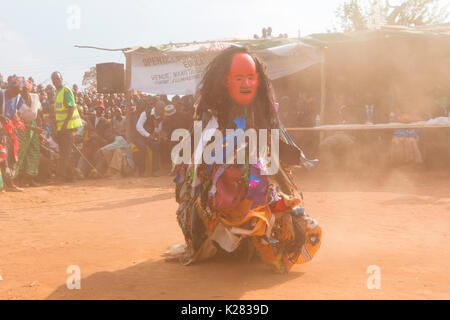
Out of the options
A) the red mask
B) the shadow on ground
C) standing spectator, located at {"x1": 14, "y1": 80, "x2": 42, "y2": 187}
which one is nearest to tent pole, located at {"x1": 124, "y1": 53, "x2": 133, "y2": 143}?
standing spectator, located at {"x1": 14, "y1": 80, "x2": 42, "y2": 187}

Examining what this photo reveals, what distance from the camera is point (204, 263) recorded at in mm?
4074

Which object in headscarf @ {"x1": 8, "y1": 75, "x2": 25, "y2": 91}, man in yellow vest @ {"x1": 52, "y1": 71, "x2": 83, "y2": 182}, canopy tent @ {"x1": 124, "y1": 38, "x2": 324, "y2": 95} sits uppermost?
canopy tent @ {"x1": 124, "y1": 38, "x2": 324, "y2": 95}

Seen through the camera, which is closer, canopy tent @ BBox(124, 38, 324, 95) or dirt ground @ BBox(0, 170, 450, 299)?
dirt ground @ BBox(0, 170, 450, 299)

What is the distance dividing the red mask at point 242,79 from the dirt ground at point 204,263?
4.48 ft

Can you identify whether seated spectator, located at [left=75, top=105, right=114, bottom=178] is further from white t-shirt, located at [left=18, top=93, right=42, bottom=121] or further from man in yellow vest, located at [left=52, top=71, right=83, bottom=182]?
white t-shirt, located at [left=18, top=93, right=42, bottom=121]

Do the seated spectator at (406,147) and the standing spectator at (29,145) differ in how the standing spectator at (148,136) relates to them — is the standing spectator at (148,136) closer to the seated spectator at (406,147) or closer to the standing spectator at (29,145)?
the standing spectator at (29,145)

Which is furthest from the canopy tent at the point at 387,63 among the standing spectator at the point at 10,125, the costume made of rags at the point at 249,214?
the costume made of rags at the point at 249,214

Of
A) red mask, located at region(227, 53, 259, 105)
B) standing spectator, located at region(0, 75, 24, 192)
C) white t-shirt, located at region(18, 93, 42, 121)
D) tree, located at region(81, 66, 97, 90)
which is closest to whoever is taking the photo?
red mask, located at region(227, 53, 259, 105)

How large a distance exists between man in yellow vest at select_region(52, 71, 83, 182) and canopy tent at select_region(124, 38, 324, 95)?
2.81m

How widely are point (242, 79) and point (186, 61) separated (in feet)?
28.8

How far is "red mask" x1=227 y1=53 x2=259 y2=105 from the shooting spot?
3902 millimetres

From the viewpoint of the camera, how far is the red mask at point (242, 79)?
3.90m

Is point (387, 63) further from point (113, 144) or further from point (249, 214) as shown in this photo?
point (249, 214)
